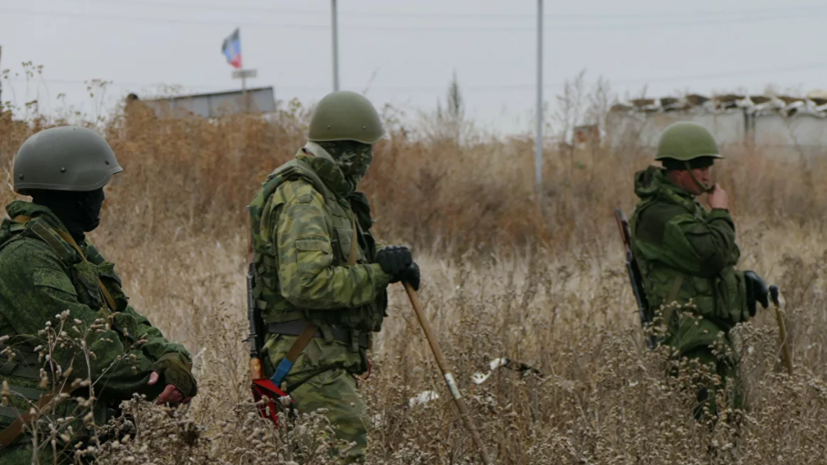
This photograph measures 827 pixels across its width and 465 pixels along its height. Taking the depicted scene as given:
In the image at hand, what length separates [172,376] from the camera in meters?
3.19

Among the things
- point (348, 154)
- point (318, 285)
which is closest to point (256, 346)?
point (318, 285)

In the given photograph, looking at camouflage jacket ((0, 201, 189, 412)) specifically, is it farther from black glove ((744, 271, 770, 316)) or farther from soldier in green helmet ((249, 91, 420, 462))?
black glove ((744, 271, 770, 316))

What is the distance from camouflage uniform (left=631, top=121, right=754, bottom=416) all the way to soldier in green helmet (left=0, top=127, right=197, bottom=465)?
2.95m

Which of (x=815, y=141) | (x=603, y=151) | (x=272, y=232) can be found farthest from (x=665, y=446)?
(x=815, y=141)

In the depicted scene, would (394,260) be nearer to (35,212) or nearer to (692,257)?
(35,212)

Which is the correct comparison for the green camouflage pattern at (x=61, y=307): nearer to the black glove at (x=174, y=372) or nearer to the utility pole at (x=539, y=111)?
the black glove at (x=174, y=372)

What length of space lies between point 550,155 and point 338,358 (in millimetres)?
13917

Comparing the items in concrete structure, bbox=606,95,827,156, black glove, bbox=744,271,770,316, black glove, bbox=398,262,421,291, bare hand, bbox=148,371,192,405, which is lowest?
concrete structure, bbox=606,95,827,156

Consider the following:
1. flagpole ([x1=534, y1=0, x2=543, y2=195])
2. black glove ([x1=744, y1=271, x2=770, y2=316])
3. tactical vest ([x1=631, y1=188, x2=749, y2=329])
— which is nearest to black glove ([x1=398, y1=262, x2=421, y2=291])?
tactical vest ([x1=631, y1=188, x2=749, y2=329])

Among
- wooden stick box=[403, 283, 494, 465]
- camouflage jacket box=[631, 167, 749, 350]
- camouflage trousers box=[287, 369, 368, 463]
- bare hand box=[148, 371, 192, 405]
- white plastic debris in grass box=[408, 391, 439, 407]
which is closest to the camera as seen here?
bare hand box=[148, 371, 192, 405]

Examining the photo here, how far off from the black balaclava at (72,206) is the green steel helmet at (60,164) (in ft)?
0.13

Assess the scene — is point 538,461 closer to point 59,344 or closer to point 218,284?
point 59,344

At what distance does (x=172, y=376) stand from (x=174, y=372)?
0.06 feet

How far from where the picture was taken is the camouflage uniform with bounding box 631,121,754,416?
5.12 meters
